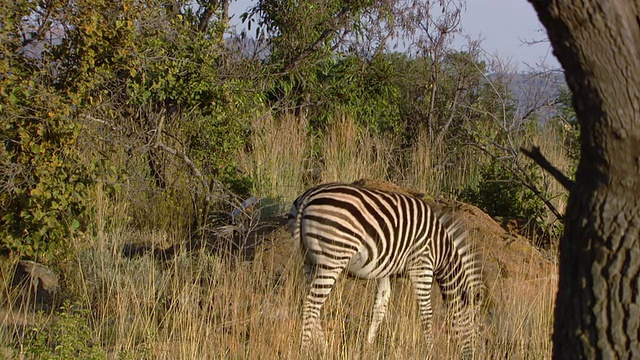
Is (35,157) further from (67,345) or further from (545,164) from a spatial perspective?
(545,164)

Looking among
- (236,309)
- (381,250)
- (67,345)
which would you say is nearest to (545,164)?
(67,345)

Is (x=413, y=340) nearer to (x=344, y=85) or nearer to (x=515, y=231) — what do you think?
(x=515, y=231)

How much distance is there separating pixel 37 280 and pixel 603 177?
5.77 metres

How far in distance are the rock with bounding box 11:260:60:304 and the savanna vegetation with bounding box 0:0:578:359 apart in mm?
116

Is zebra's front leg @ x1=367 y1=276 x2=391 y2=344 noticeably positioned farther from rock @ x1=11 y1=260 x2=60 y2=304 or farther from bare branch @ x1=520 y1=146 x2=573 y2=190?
bare branch @ x1=520 y1=146 x2=573 y2=190

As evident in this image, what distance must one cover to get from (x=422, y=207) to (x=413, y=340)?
1.91 metres

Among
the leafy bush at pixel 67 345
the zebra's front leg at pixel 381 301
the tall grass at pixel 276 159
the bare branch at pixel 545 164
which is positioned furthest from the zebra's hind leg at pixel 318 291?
the tall grass at pixel 276 159

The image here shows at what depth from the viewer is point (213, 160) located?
9.41 m

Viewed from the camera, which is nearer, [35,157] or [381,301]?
[381,301]

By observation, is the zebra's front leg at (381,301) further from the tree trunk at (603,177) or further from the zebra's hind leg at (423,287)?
the tree trunk at (603,177)

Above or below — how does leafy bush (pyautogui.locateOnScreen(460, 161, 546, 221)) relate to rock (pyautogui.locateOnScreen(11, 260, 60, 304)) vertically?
above

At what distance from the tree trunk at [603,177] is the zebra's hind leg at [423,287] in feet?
12.9

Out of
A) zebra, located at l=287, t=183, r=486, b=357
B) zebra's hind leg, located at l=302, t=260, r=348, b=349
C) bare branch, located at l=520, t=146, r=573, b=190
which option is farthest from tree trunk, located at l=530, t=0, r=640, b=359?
zebra's hind leg, located at l=302, t=260, r=348, b=349

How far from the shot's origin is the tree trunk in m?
2.45
